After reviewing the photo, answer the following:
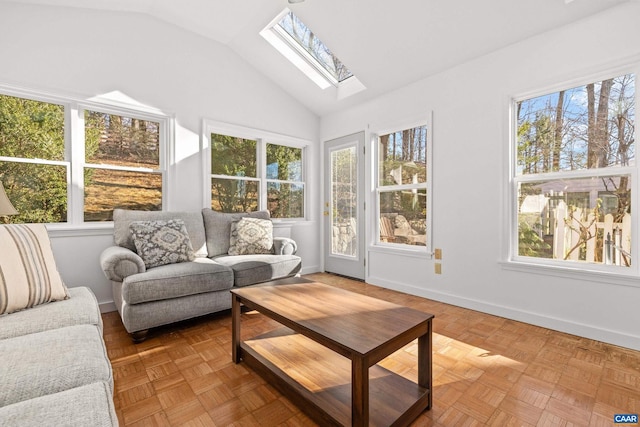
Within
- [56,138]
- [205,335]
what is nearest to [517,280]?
[205,335]

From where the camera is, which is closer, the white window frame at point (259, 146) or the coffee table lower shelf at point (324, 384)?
the coffee table lower shelf at point (324, 384)

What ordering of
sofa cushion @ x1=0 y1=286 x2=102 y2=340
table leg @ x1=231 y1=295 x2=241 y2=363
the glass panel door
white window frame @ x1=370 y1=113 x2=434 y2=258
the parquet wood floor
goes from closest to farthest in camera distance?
sofa cushion @ x1=0 y1=286 x2=102 y2=340
the parquet wood floor
table leg @ x1=231 y1=295 x2=241 y2=363
white window frame @ x1=370 y1=113 x2=434 y2=258
the glass panel door

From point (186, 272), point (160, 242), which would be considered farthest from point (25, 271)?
point (160, 242)

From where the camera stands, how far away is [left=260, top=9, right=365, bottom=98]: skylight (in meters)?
3.35

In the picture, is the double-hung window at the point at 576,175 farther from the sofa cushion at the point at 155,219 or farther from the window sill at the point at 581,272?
the sofa cushion at the point at 155,219

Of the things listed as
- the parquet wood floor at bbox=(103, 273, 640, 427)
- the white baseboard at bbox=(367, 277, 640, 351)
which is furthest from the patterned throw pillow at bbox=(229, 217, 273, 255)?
the white baseboard at bbox=(367, 277, 640, 351)

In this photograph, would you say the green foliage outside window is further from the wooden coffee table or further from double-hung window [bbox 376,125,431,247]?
double-hung window [bbox 376,125,431,247]

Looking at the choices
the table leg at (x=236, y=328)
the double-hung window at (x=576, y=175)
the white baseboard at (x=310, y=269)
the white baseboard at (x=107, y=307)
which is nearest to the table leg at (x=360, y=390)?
the table leg at (x=236, y=328)

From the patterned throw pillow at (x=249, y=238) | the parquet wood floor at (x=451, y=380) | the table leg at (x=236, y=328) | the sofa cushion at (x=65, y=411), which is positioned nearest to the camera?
the sofa cushion at (x=65, y=411)

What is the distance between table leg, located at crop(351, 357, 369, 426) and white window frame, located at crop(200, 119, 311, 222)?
2786 millimetres

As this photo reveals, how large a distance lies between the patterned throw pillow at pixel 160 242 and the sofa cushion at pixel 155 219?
0.11 m

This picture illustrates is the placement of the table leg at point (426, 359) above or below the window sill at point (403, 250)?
below

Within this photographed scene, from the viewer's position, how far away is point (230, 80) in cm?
357

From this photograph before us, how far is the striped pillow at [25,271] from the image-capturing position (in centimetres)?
137
